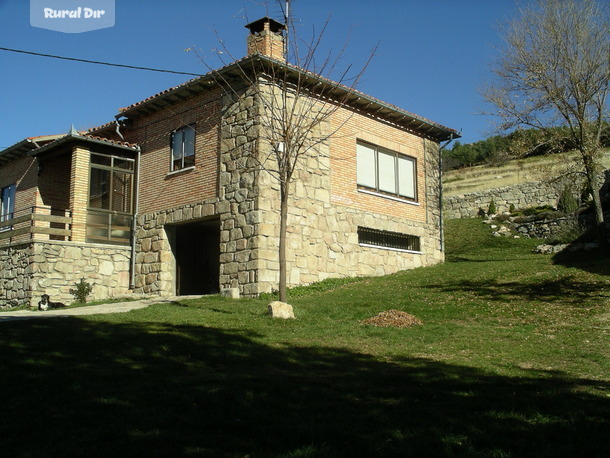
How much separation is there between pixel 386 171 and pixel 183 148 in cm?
618

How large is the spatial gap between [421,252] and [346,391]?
13.9 m

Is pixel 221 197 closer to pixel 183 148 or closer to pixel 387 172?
pixel 183 148

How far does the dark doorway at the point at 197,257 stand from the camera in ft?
56.7

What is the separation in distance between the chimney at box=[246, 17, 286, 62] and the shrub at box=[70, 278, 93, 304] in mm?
7642

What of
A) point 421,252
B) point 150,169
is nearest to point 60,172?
point 150,169

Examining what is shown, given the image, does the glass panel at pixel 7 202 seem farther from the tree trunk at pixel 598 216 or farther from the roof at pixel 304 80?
the tree trunk at pixel 598 216

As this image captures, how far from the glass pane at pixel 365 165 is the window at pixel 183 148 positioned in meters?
4.78

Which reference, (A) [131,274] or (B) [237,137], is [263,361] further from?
(A) [131,274]

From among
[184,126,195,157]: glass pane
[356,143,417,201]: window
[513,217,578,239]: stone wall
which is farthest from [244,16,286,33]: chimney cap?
[513,217,578,239]: stone wall

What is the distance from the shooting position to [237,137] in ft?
50.2

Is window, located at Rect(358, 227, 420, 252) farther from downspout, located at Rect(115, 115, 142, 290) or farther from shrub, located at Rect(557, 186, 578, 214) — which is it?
shrub, located at Rect(557, 186, 578, 214)

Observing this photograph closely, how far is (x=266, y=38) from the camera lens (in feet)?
52.4

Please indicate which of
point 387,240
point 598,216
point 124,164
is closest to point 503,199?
point 598,216

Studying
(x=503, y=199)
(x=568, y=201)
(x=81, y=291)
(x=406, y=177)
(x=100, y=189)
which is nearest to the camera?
(x=81, y=291)
